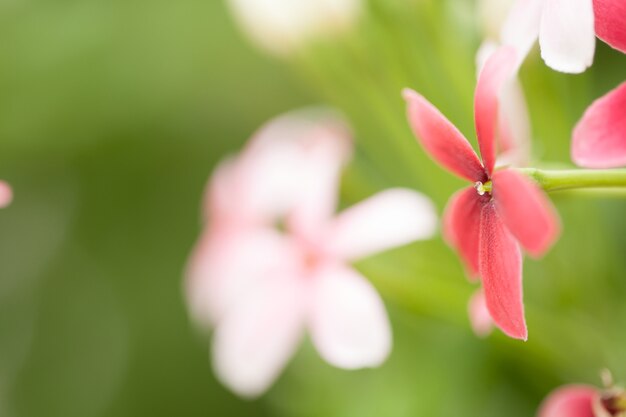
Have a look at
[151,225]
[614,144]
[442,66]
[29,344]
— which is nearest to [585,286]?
[442,66]

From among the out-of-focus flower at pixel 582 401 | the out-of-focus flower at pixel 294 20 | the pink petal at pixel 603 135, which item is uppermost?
the out-of-focus flower at pixel 294 20

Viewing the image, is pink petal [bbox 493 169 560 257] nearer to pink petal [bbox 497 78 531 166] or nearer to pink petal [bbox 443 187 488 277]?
pink petal [bbox 443 187 488 277]

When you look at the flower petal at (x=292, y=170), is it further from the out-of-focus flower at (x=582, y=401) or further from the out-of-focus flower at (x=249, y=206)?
the out-of-focus flower at (x=582, y=401)

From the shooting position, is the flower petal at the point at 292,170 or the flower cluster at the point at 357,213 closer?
the flower cluster at the point at 357,213

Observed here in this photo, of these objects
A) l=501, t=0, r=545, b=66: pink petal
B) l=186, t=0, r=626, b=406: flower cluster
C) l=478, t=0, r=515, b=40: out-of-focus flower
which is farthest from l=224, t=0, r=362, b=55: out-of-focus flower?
l=501, t=0, r=545, b=66: pink petal

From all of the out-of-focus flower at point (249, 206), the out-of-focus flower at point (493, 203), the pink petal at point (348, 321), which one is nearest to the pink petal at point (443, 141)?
the out-of-focus flower at point (493, 203)

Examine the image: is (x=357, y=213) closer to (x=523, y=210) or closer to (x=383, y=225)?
(x=383, y=225)
